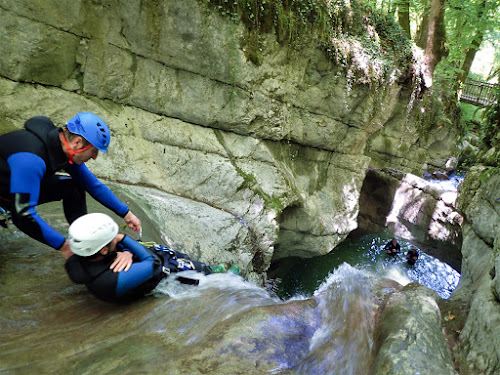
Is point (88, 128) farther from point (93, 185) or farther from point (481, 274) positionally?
point (481, 274)

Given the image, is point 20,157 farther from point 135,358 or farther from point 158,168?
point 158,168

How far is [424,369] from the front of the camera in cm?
244

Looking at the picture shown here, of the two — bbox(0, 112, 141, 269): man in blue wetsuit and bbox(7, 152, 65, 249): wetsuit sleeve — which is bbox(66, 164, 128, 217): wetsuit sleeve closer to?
bbox(0, 112, 141, 269): man in blue wetsuit

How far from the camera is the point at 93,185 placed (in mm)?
3236

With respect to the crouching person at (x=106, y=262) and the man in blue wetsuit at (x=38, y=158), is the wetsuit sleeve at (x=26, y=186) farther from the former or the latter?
the crouching person at (x=106, y=262)

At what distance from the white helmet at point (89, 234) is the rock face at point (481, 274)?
11.9 feet

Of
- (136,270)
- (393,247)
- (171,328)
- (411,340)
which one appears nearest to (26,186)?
(136,270)

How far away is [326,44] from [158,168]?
6.35m

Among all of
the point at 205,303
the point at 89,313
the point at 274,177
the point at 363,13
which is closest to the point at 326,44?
the point at 363,13

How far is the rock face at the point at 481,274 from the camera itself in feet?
9.52

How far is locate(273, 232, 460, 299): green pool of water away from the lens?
1099 centimetres

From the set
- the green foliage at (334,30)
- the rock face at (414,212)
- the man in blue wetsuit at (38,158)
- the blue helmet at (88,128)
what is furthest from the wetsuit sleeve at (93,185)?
the rock face at (414,212)

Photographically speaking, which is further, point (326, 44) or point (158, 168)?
point (326, 44)

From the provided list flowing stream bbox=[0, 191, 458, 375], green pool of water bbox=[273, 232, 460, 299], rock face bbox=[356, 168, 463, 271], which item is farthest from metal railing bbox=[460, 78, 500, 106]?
flowing stream bbox=[0, 191, 458, 375]
